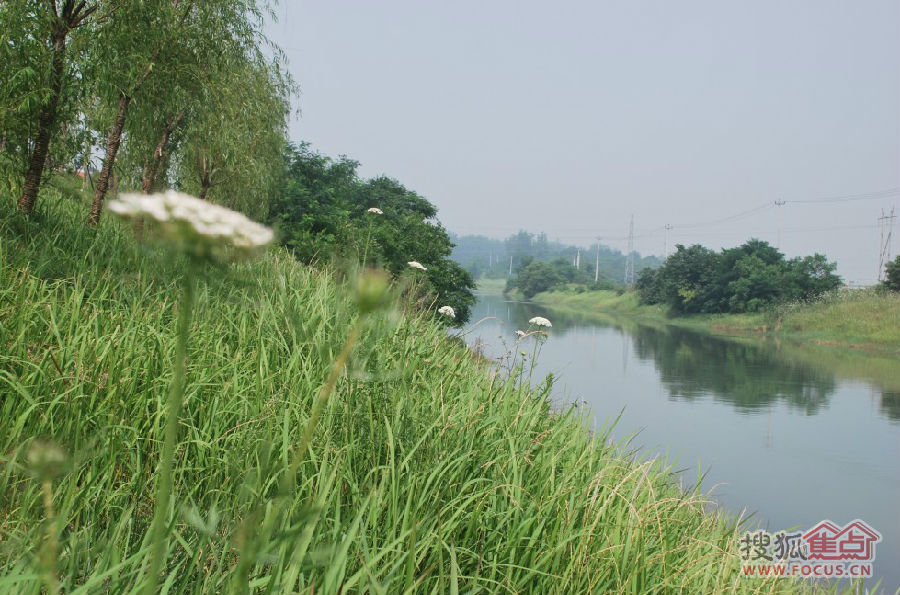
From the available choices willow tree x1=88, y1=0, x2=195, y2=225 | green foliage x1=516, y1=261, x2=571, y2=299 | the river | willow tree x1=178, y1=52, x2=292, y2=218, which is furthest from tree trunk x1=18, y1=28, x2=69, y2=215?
green foliage x1=516, y1=261, x2=571, y2=299

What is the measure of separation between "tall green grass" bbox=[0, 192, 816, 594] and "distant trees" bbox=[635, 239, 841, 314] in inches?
1642

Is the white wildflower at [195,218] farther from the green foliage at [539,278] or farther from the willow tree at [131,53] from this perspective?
the green foliage at [539,278]

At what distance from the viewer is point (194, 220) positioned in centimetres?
61

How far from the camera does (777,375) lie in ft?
82.0

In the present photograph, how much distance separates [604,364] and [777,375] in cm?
686

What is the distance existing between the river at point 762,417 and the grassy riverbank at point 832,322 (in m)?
2.06

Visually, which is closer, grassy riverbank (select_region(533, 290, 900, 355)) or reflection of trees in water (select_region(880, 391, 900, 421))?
reflection of trees in water (select_region(880, 391, 900, 421))

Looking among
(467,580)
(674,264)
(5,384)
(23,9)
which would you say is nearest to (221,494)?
(467,580)

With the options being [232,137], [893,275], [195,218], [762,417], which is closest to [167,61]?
[232,137]

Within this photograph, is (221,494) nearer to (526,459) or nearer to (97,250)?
(526,459)

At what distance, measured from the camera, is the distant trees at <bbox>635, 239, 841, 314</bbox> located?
40.1 metres
